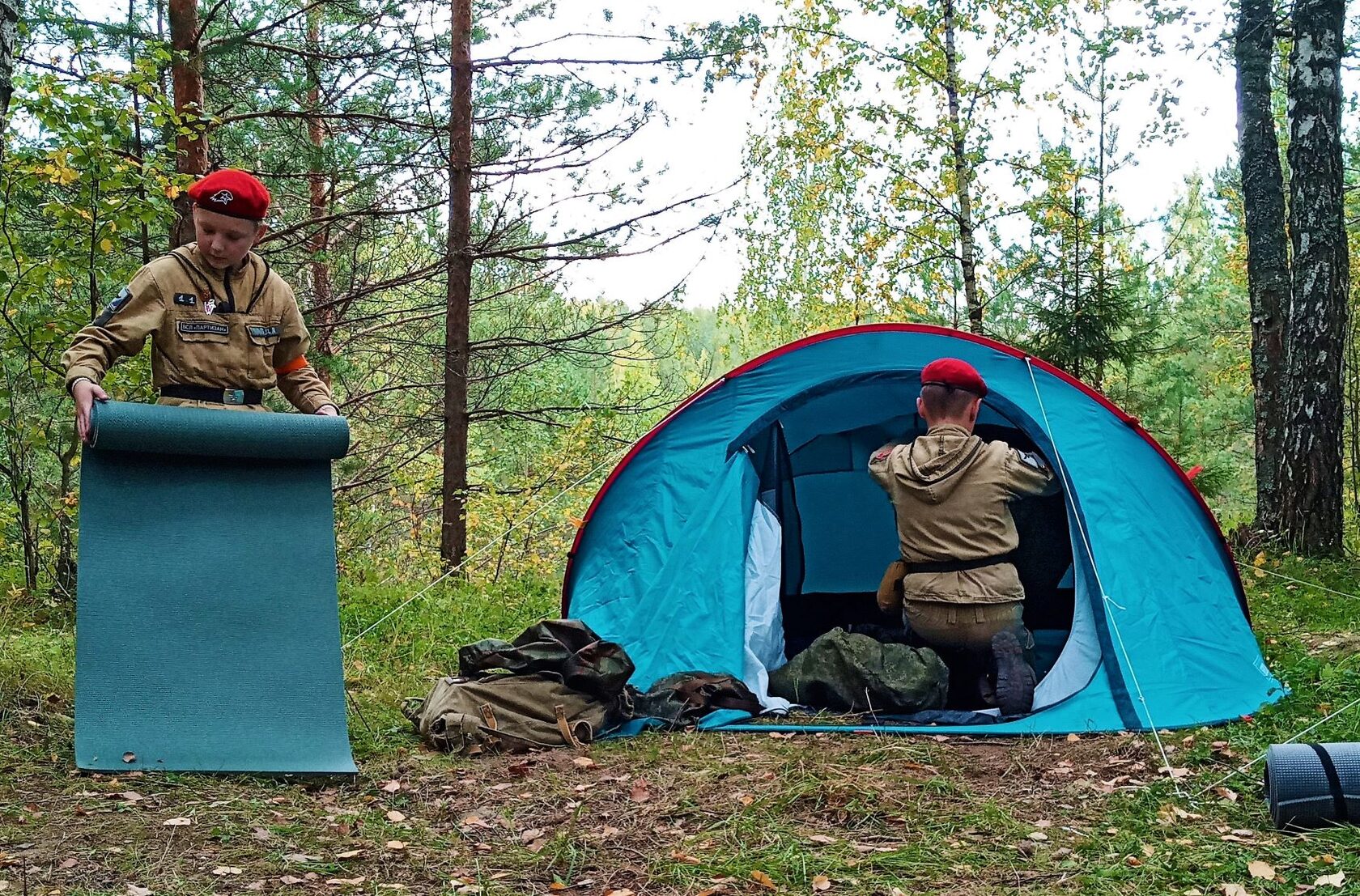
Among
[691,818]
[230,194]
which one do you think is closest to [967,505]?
[691,818]

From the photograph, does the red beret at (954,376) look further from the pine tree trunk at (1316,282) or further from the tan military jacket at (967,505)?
the pine tree trunk at (1316,282)

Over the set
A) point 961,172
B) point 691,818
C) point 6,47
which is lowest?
point 691,818

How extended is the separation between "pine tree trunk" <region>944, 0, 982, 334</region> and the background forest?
30mm

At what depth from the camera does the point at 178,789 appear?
323 centimetres

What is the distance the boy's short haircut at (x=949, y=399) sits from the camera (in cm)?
457

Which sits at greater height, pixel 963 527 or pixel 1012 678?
pixel 963 527

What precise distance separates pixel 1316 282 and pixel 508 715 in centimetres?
592

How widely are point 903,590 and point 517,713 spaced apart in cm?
171

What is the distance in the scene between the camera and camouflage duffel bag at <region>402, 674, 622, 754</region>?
401cm

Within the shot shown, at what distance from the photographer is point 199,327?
369 centimetres

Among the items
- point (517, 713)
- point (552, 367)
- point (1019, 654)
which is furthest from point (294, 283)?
point (552, 367)

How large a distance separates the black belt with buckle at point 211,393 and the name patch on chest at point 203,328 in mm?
182

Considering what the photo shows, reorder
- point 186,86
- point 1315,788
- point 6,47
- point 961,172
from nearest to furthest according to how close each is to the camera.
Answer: point 1315,788 < point 6,47 < point 186,86 < point 961,172

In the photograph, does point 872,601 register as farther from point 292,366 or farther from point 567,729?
point 292,366
